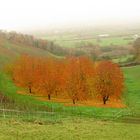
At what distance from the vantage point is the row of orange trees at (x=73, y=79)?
3649 inches

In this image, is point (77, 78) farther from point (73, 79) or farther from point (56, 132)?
point (56, 132)

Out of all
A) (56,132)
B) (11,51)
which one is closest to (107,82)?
(56,132)

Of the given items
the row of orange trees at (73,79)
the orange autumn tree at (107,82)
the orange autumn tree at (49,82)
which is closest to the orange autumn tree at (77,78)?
the row of orange trees at (73,79)

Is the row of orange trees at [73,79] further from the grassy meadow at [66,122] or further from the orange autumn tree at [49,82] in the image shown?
the grassy meadow at [66,122]

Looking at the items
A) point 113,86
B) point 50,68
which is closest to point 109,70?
point 113,86

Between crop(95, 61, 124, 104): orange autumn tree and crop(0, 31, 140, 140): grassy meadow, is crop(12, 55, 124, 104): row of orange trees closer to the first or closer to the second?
crop(95, 61, 124, 104): orange autumn tree

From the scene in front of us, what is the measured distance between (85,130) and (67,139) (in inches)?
286

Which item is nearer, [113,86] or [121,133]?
[121,133]

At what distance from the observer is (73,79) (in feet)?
313

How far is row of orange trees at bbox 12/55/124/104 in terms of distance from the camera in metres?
92.7

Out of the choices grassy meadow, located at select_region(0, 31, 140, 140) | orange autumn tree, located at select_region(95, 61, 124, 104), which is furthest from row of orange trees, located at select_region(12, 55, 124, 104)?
grassy meadow, located at select_region(0, 31, 140, 140)

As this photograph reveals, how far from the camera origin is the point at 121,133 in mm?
44594

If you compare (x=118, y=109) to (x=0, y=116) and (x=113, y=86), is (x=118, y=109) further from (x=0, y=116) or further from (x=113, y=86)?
(x=0, y=116)

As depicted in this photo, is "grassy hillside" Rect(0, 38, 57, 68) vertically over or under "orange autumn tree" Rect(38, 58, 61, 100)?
over
